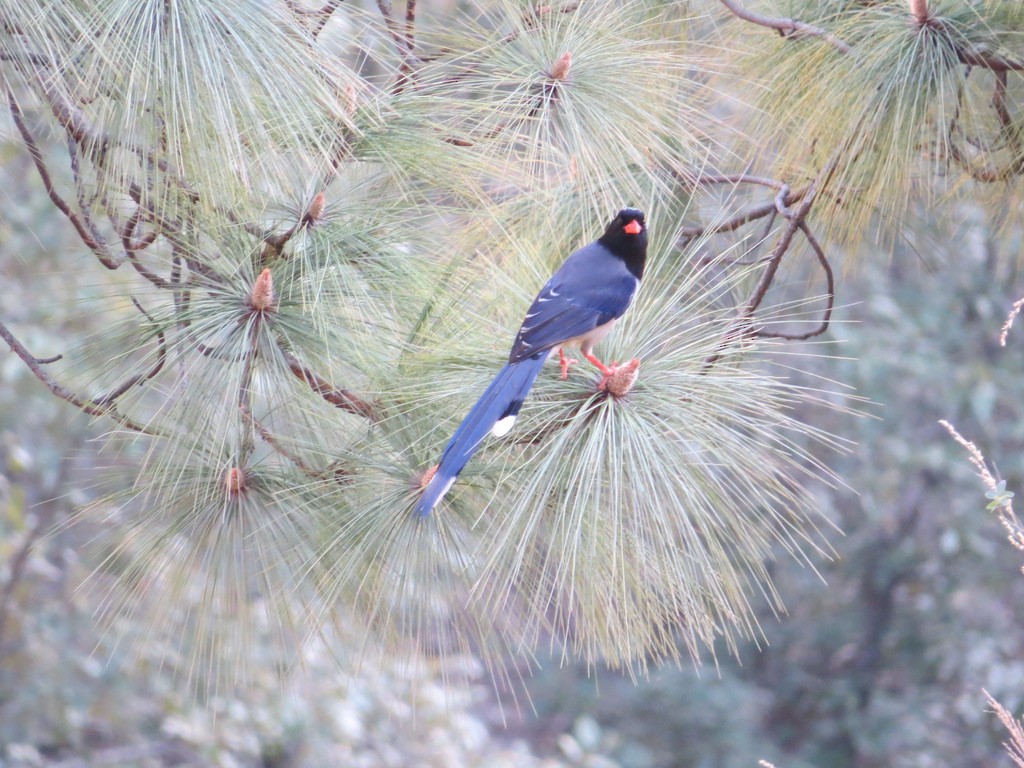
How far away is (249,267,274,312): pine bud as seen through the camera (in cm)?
126

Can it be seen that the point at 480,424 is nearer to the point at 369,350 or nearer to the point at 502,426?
the point at 502,426

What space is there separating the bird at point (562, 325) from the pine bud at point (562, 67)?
0.24 meters

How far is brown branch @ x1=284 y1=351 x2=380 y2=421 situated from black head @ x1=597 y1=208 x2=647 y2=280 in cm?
47

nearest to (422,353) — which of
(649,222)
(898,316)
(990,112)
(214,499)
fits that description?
(214,499)

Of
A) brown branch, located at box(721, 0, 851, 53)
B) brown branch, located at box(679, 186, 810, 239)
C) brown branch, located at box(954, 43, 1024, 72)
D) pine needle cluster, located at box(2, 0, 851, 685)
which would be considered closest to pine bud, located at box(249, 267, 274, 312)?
pine needle cluster, located at box(2, 0, 851, 685)

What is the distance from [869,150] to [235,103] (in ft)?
2.79

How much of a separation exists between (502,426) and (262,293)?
0.33 m

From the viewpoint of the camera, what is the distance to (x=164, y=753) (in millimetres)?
3424

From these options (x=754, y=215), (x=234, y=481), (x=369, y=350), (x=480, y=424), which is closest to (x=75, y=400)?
(x=234, y=481)

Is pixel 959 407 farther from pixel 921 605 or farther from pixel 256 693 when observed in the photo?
pixel 256 693

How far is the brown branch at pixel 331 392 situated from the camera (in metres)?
1.30

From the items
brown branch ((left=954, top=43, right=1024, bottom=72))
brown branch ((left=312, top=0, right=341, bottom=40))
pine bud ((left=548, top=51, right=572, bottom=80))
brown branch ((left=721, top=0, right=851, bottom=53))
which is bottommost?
brown branch ((left=312, top=0, right=341, bottom=40))

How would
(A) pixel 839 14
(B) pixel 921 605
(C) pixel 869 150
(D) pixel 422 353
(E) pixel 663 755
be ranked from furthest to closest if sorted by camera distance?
(E) pixel 663 755 → (B) pixel 921 605 → (A) pixel 839 14 → (C) pixel 869 150 → (D) pixel 422 353

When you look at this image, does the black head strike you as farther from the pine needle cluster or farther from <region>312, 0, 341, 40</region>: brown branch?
<region>312, 0, 341, 40</region>: brown branch
